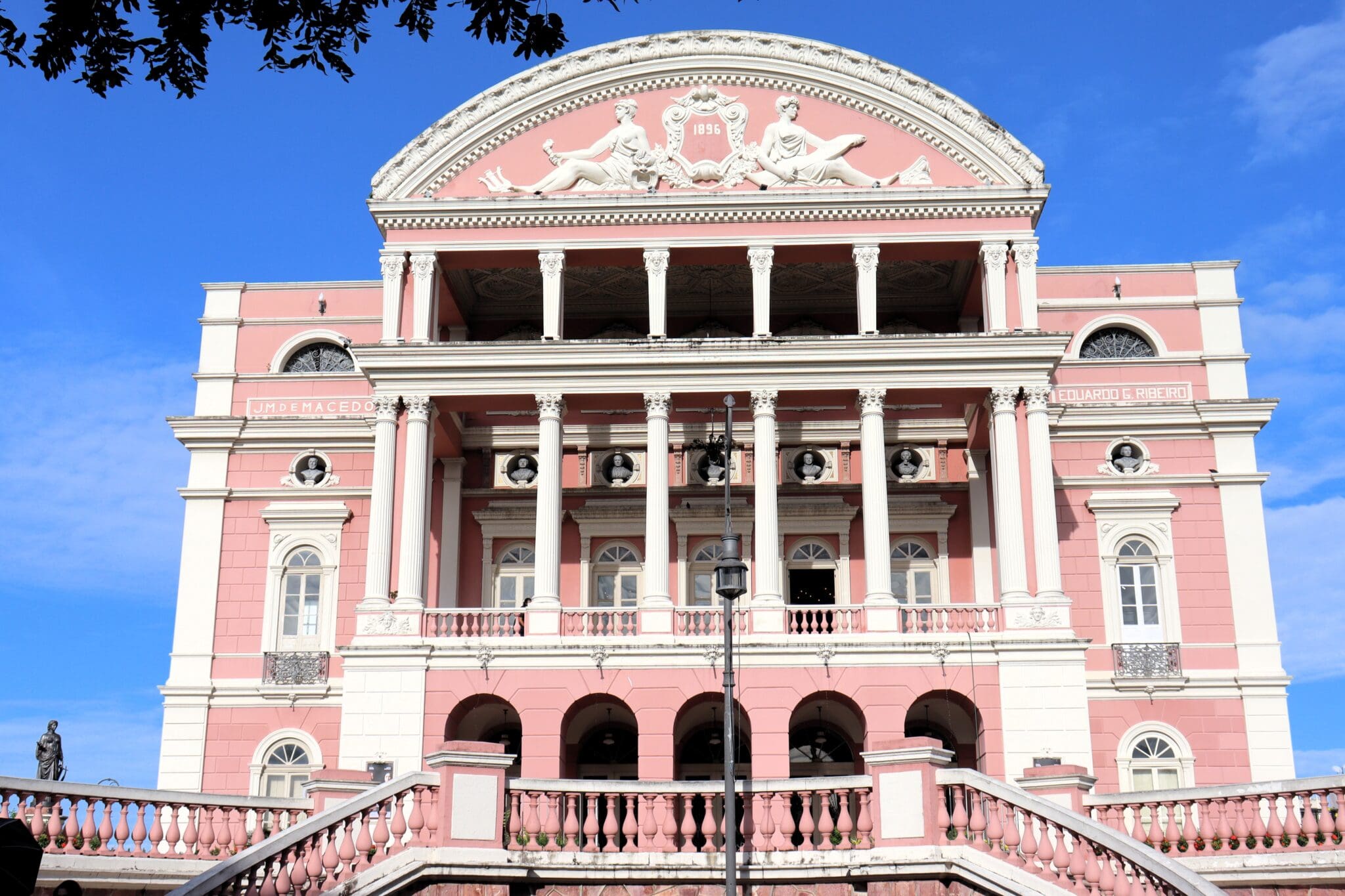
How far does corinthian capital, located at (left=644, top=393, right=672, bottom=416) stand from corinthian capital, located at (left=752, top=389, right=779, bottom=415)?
1.67 metres

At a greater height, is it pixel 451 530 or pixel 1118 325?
pixel 1118 325

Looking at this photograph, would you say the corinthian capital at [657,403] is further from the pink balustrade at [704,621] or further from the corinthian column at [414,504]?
the corinthian column at [414,504]

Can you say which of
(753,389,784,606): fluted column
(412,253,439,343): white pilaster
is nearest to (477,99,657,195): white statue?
(412,253,439,343): white pilaster

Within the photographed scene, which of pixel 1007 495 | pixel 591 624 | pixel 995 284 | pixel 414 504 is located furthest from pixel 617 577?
pixel 995 284

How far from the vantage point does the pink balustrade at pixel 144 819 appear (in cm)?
1648

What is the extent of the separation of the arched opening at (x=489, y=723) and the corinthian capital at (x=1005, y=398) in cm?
1079

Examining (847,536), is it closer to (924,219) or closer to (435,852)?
(924,219)

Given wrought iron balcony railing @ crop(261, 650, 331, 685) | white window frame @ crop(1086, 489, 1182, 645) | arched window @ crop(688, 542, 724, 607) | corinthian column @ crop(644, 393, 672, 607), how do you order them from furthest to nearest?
arched window @ crop(688, 542, 724, 607) < white window frame @ crop(1086, 489, 1182, 645) < wrought iron balcony railing @ crop(261, 650, 331, 685) < corinthian column @ crop(644, 393, 672, 607)

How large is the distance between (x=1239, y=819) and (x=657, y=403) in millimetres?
15598

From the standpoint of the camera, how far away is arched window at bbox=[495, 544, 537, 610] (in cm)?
3347

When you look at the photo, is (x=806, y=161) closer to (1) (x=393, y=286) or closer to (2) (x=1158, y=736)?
(1) (x=393, y=286)

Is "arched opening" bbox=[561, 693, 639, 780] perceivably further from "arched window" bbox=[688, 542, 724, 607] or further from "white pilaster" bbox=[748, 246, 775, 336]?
"white pilaster" bbox=[748, 246, 775, 336]

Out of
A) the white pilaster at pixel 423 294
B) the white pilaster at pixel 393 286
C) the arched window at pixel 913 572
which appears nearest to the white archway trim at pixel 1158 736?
the arched window at pixel 913 572

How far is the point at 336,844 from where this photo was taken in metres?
16.1
